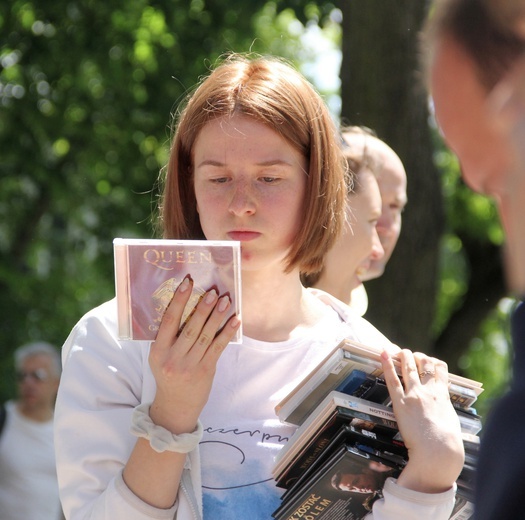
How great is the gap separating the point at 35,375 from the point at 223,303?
6.22 m

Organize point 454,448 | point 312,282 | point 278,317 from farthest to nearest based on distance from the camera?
1. point 312,282
2. point 278,317
3. point 454,448

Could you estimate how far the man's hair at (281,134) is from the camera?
2.42 meters

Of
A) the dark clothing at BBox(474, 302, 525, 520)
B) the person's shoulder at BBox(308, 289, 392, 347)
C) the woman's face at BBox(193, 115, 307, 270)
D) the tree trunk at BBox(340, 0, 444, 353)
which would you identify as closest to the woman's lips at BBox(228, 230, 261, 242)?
the woman's face at BBox(193, 115, 307, 270)

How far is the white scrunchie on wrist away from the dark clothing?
3.63ft

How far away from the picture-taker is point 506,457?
103 centimetres

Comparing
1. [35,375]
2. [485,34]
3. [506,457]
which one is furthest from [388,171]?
[35,375]

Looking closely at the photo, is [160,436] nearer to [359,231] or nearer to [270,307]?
[270,307]

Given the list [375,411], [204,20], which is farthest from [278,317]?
[204,20]

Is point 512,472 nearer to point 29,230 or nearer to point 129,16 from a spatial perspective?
Answer: point 129,16

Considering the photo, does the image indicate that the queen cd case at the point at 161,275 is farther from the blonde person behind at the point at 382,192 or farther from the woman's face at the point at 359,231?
the blonde person behind at the point at 382,192

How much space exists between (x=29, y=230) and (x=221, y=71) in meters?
10.8

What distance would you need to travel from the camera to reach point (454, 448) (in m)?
2.16

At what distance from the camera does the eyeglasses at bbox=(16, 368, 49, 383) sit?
7.97 m

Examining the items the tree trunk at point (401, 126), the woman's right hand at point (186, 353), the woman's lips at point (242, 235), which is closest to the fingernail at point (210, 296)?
the woman's right hand at point (186, 353)
